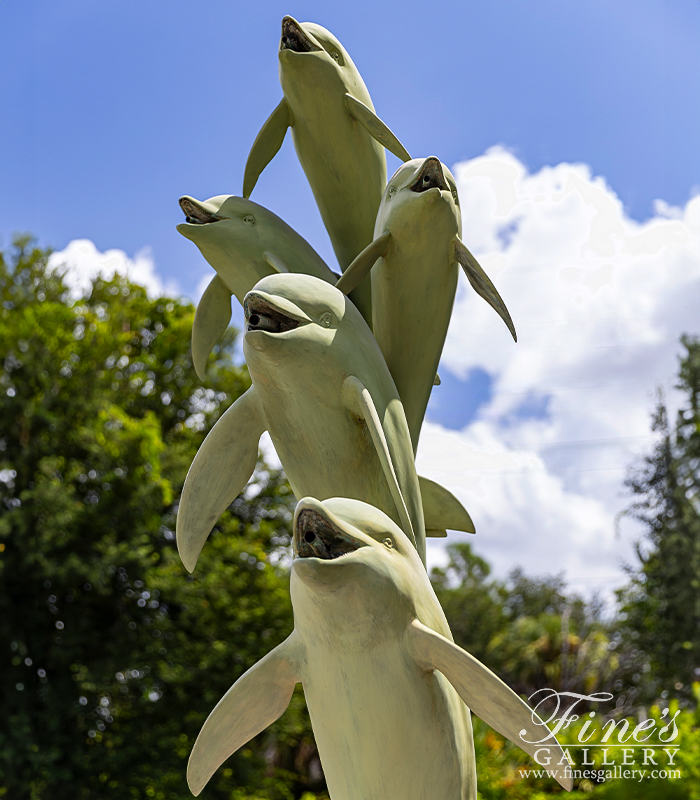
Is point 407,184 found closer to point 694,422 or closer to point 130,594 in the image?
point 130,594

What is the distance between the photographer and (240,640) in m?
13.4

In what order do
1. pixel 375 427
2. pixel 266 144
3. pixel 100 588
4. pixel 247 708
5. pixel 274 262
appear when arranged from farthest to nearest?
pixel 100 588, pixel 266 144, pixel 274 262, pixel 375 427, pixel 247 708

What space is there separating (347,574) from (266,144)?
2.53 meters

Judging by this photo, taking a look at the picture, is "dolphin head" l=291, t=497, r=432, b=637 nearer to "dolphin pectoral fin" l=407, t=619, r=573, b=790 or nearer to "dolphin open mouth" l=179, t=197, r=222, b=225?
"dolphin pectoral fin" l=407, t=619, r=573, b=790

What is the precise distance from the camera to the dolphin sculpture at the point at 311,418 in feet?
8.41

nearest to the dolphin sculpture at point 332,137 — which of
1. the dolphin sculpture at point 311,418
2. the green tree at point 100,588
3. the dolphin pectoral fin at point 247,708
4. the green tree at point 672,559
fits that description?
the dolphin sculpture at point 311,418

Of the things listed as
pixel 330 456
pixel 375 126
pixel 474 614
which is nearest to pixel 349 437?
pixel 330 456

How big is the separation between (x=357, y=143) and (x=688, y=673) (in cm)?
1552

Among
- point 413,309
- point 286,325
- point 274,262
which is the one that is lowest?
point 286,325

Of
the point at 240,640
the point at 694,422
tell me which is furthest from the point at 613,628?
the point at 240,640

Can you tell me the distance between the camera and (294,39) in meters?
3.37

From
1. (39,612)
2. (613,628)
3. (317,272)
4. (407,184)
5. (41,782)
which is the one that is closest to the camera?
(407,184)

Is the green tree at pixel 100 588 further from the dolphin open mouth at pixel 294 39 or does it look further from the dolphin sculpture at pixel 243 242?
the dolphin open mouth at pixel 294 39

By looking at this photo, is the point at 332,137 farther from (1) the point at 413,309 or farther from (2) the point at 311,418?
(2) the point at 311,418
